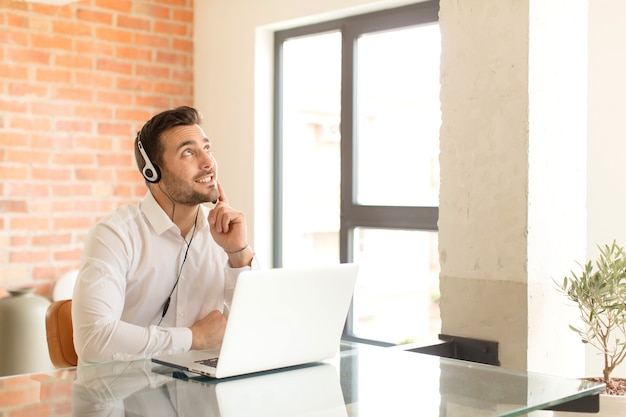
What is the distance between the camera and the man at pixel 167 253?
2.34 meters

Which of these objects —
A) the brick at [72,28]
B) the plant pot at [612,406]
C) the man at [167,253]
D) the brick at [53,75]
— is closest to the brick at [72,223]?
the brick at [53,75]

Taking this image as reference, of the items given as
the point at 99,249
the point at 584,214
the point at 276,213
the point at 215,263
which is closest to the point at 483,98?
the point at 584,214

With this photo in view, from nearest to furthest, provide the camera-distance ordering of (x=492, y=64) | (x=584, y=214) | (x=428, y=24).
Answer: (x=492, y=64) < (x=584, y=214) < (x=428, y=24)

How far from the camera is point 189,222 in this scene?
270 cm

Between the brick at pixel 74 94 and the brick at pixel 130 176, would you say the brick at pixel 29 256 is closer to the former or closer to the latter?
the brick at pixel 130 176

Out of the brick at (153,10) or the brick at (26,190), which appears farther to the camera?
the brick at (153,10)

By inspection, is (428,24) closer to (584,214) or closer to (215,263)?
(584,214)

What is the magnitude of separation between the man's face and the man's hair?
0.02 metres

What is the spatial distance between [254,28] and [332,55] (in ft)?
1.46

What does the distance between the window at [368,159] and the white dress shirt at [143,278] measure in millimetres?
1432

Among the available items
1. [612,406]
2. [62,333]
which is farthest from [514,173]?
[62,333]

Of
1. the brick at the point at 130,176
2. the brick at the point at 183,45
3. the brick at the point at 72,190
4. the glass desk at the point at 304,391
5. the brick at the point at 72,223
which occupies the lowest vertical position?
the glass desk at the point at 304,391

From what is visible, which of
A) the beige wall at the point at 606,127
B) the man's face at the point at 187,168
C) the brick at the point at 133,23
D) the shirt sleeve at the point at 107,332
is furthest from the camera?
the brick at the point at 133,23

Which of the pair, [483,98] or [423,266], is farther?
[423,266]
